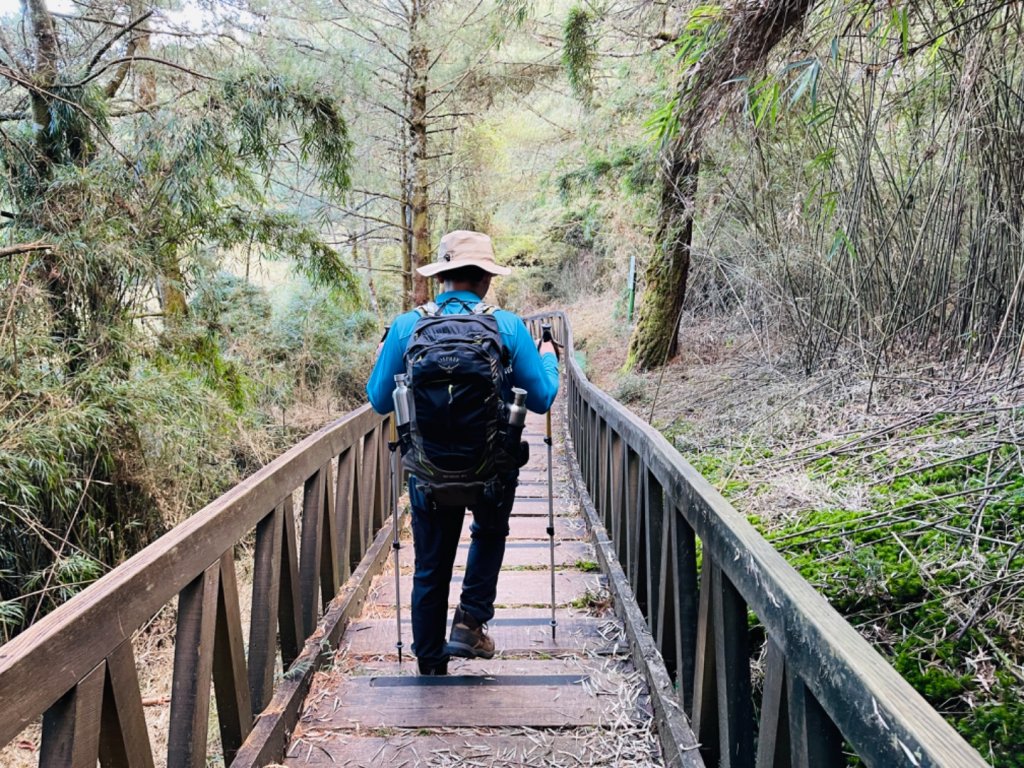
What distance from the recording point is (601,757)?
7.33ft

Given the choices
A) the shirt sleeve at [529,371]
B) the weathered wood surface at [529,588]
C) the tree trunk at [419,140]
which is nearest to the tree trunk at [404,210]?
the tree trunk at [419,140]

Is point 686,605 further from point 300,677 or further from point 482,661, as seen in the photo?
point 300,677

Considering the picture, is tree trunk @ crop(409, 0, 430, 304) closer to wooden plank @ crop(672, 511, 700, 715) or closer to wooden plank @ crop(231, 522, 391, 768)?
wooden plank @ crop(231, 522, 391, 768)

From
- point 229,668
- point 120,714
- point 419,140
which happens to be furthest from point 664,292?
point 120,714

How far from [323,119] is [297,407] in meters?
7.74

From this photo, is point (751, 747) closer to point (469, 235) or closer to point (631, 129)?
point (469, 235)

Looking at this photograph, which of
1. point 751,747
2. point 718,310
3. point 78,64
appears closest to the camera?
point 751,747

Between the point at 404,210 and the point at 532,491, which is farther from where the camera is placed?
the point at 404,210

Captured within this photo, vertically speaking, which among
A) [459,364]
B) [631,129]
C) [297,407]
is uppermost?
[631,129]

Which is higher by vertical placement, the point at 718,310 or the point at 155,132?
the point at 155,132

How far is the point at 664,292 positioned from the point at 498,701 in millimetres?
7883

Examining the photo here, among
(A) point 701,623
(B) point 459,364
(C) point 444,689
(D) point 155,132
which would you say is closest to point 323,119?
(D) point 155,132

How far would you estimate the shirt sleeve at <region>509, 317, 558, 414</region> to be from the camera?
2.62 m

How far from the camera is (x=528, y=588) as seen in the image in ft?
12.9
